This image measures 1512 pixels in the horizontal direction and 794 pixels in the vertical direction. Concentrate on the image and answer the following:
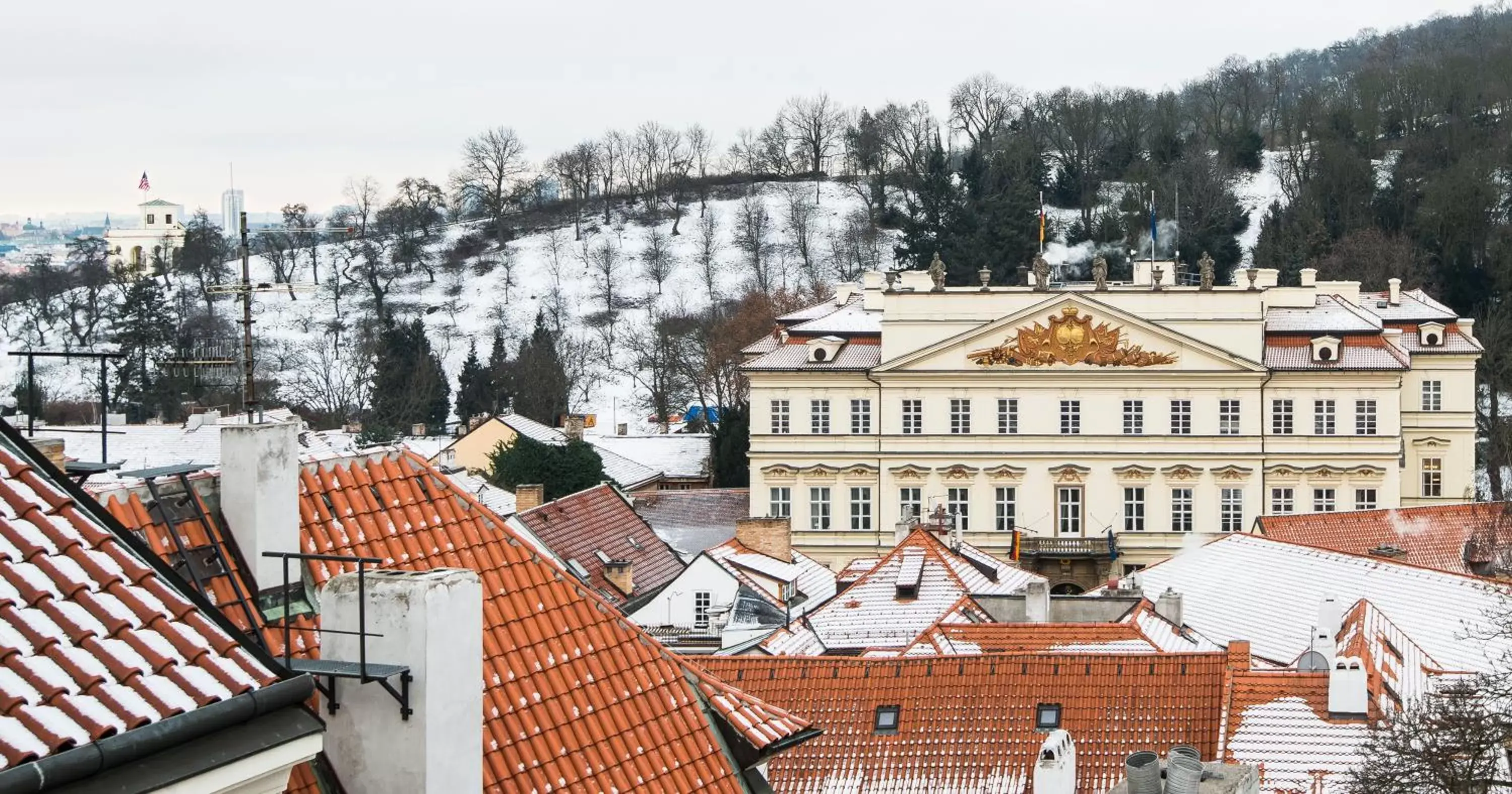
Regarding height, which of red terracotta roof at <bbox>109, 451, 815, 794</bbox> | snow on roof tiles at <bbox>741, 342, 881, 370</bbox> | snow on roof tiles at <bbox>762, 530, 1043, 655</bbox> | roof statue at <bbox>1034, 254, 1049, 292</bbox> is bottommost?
snow on roof tiles at <bbox>762, 530, 1043, 655</bbox>

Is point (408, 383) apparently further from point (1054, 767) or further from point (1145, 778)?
point (1145, 778)

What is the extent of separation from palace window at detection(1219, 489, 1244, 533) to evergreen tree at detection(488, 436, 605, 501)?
18.5 meters

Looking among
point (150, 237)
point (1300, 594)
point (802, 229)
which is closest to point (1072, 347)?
point (1300, 594)

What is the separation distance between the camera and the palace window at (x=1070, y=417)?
2282 inches

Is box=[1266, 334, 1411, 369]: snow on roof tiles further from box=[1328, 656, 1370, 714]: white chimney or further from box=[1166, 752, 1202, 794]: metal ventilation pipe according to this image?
box=[1166, 752, 1202, 794]: metal ventilation pipe

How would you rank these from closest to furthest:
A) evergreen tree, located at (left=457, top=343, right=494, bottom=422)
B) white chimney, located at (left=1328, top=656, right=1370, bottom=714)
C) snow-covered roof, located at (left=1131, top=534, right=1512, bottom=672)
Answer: white chimney, located at (left=1328, top=656, right=1370, bottom=714)
snow-covered roof, located at (left=1131, top=534, right=1512, bottom=672)
evergreen tree, located at (left=457, top=343, right=494, bottom=422)

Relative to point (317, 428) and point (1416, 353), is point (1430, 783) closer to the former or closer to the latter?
point (1416, 353)

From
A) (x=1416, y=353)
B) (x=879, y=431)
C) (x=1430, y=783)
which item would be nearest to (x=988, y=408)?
(x=879, y=431)

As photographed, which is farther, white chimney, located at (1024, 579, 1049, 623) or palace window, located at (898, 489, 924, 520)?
palace window, located at (898, 489, 924, 520)

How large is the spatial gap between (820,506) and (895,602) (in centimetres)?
2653

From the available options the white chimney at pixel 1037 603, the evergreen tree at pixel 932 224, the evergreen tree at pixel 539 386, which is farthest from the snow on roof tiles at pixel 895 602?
the evergreen tree at pixel 539 386

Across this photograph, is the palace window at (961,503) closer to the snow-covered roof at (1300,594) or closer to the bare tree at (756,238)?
the snow-covered roof at (1300,594)

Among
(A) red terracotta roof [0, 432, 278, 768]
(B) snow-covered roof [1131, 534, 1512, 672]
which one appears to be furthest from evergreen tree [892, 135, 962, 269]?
(A) red terracotta roof [0, 432, 278, 768]

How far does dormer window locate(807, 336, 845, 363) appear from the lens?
58844 mm
